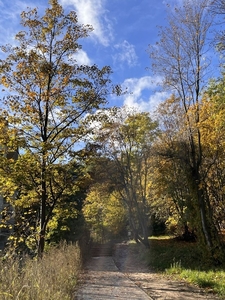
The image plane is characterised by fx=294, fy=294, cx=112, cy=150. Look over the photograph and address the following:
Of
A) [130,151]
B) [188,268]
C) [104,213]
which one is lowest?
[188,268]

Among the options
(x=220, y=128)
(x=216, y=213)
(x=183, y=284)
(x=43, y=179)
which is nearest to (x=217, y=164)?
(x=216, y=213)

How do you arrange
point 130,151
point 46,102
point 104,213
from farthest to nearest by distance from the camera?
point 104,213
point 130,151
point 46,102

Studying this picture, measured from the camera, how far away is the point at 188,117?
11117 mm

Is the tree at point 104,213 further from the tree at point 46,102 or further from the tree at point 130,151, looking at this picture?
the tree at point 46,102

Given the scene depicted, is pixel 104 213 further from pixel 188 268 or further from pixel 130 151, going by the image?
pixel 188 268

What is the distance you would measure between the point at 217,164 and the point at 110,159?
620 centimetres

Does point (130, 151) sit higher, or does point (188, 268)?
point (130, 151)

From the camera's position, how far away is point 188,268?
34.6 feet

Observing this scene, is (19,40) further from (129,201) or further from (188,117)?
(129,201)

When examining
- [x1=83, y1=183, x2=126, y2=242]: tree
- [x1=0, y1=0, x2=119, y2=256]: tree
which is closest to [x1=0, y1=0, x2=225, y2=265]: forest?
[x1=0, y1=0, x2=119, y2=256]: tree

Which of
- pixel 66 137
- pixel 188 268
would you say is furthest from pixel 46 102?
pixel 188 268

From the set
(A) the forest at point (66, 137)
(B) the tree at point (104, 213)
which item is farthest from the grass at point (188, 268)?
(B) the tree at point (104, 213)

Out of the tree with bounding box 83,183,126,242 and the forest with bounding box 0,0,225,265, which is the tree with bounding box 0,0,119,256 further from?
the tree with bounding box 83,183,126,242

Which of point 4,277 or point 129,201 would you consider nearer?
point 4,277
